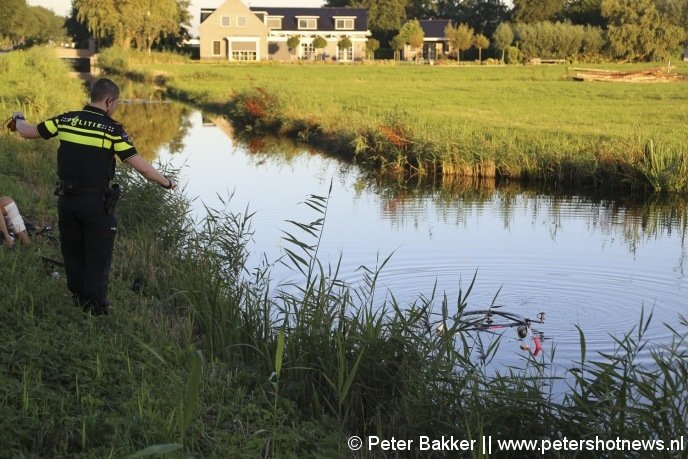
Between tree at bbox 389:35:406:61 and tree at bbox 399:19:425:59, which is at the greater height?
tree at bbox 399:19:425:59

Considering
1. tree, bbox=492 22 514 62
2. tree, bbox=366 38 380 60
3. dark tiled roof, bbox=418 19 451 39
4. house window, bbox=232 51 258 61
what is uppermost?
dark tiled roof, bbox=418 19 451 39

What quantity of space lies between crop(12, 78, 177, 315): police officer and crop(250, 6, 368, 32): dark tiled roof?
79.6 m

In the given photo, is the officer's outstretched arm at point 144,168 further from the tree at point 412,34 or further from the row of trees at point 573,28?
the tree at point 412,34

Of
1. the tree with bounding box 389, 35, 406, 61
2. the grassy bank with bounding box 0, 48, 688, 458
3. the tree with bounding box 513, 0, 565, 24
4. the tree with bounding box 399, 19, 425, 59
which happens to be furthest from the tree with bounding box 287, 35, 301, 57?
the grassy bank with bounding box 0, 48, 688, 458

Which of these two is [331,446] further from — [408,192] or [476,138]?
[476,138]

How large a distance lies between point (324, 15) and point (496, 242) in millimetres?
74602

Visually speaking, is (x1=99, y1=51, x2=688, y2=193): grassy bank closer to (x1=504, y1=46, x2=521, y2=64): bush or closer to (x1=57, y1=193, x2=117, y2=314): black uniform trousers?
(x1=57, y1=193, x2=117, y2=314): black uniform trousers

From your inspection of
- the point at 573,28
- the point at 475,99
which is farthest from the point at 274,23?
the point at 475,99

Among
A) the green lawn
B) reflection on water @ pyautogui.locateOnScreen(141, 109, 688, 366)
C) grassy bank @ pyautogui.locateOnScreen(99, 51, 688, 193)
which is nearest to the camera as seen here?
reflection on water @ pyautogui.locateOnScreen(141, 109, 688, 366)

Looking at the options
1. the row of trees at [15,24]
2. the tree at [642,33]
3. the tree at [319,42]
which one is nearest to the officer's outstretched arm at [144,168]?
the row of trees at [15,24]

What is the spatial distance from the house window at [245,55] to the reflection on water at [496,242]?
59254mm

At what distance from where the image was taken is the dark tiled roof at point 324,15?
8494cm

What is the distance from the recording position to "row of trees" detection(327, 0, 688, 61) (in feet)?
235

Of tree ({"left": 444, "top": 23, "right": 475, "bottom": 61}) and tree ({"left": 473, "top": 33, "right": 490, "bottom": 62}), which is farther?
tree ({"left": 444, "top": 23, "right": 475, "bottom": 61})
